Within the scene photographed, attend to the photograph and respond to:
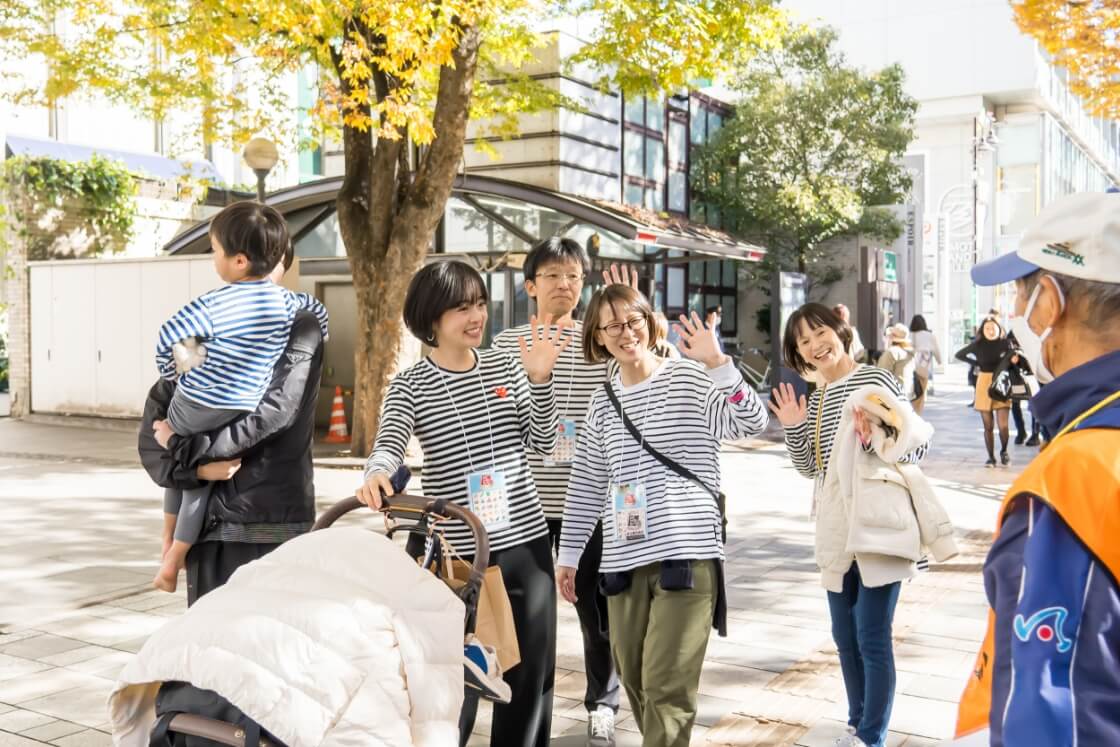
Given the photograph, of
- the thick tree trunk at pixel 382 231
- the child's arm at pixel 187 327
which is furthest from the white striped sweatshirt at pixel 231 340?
the thick tree trunk at pixel 382 231

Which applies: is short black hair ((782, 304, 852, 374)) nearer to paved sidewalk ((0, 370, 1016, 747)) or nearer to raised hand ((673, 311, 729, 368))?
raised hand ((673, 311, 729, 368))

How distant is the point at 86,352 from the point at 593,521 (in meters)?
17.1

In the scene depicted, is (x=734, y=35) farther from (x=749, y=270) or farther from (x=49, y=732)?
(x=749, y=270)

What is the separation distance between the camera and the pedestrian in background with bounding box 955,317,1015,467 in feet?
45.6

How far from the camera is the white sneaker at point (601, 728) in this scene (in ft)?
14.6

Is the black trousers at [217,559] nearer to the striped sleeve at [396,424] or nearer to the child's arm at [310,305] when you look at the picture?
the striped sleeve at [396,424]

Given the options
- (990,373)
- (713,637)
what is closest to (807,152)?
(990,373)

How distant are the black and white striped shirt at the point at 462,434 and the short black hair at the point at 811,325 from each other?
1.24 meters

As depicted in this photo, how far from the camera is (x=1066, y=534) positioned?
1503mm

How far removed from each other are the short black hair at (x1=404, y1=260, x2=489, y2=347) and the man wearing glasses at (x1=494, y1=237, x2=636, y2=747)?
2.69ft

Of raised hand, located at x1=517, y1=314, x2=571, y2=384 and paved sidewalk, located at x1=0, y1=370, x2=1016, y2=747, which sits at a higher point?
raised hand, located at x1=517, y1=314, x2=571, y2=384

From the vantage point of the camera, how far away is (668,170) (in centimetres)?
2486

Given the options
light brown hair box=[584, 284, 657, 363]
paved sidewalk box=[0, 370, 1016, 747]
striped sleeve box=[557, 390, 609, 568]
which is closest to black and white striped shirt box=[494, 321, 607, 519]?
light brown hair box=[584, 284, 657, 363]

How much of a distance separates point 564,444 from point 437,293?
3.61 ft
